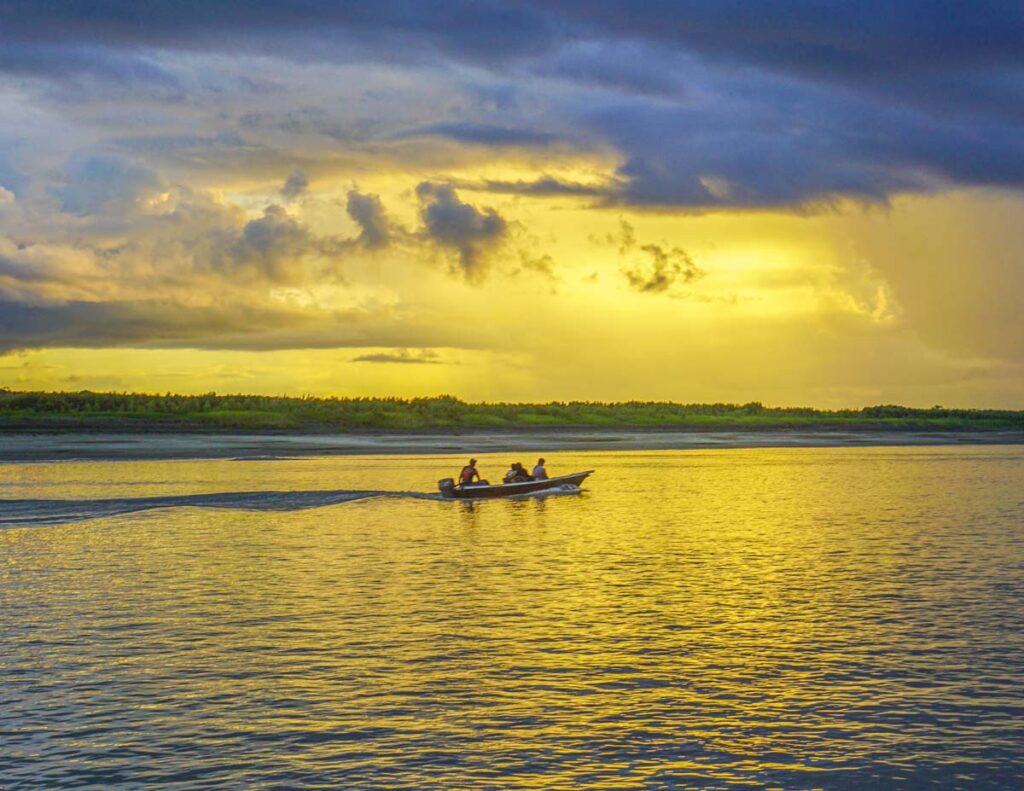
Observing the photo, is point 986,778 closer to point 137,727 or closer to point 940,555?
point 137,727

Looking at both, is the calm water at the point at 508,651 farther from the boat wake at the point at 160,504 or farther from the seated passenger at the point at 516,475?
the seated passenger at the point at 516,475

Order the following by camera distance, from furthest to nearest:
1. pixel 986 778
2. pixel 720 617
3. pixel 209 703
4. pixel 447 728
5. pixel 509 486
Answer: pixel 509 486 < pixel 720 617 < pixel 209 703 < pixel 447 728 < pixel 986 778

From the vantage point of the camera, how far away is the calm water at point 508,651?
15.5m

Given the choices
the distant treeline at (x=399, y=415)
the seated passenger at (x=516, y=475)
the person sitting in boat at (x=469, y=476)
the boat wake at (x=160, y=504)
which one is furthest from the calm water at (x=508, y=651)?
the distant treeline at (x=399, y=415)

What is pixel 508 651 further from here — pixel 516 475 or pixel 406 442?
pixel 406 442

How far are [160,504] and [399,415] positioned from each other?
87588mm

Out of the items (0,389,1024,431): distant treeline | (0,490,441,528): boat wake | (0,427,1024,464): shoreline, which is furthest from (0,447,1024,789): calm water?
(0,389,1024,431): distant treeline

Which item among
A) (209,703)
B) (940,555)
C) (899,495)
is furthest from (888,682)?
(899,495)

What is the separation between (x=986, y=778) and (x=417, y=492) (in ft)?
148

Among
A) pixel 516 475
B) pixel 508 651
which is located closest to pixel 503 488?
pixel 516 475

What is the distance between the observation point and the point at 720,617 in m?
25.3

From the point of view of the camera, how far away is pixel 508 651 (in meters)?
21.7

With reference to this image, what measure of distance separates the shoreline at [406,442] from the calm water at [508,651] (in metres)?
46.6

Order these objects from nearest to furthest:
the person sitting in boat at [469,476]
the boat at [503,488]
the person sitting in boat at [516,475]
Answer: the boat at [503,488]
the person sitting in boat at [469,476]
the person sitting in boat at [516,475]
